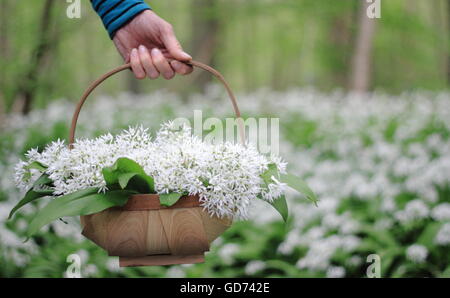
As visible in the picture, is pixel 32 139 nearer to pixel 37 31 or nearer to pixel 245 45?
pixel 37 31

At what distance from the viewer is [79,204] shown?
1.30 metres

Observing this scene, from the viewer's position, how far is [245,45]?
1406 centimetres

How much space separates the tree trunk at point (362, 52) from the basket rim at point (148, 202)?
6193mm

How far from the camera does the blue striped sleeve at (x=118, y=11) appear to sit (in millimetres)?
1701

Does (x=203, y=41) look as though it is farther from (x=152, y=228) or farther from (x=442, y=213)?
(x=152, y=228)

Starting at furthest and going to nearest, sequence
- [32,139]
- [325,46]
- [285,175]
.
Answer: [325,46] → [32,139] → [285,175]

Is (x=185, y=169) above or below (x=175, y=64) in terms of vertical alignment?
below

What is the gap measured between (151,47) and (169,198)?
699 millimetres

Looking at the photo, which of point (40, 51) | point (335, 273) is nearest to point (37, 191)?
point (335, 273)

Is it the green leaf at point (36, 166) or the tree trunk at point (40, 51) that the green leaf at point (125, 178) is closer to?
the green leaf at point (36, 166)

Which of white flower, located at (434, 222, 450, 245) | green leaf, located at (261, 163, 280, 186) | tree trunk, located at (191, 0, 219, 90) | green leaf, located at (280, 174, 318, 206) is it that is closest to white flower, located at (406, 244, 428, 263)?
white flower, located at (434, 222, 450, 245)
